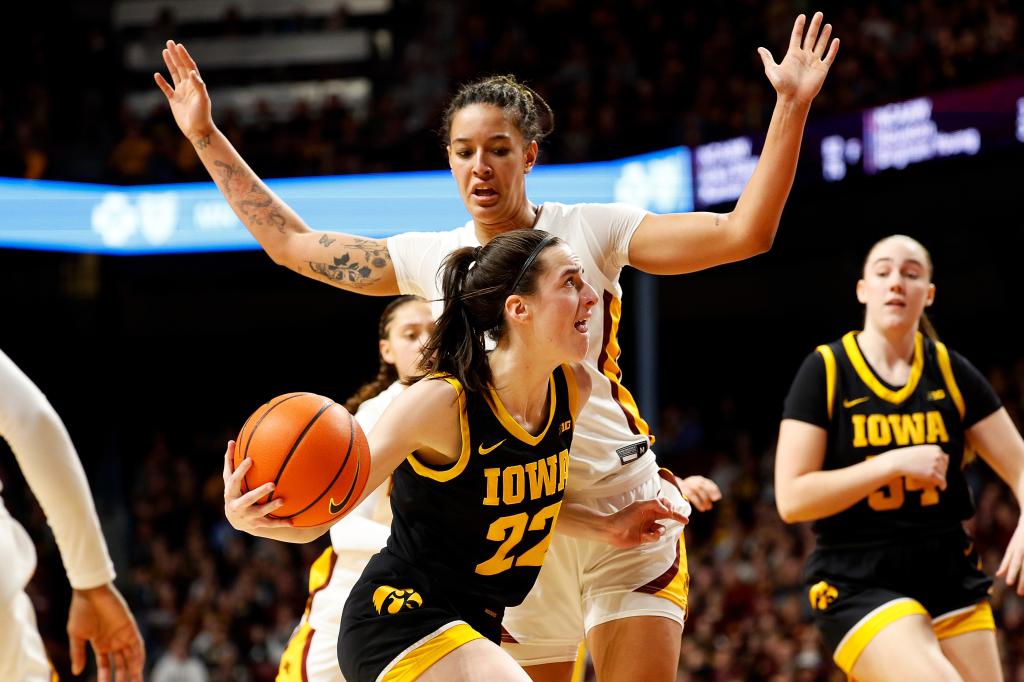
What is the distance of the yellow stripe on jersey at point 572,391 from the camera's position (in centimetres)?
312

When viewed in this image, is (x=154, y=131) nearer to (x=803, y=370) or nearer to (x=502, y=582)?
(x=803, y=370)

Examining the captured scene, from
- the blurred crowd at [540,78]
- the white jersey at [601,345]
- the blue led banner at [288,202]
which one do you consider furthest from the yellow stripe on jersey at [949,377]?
the blue led banner at [288,202]

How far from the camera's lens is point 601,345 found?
3299 mm

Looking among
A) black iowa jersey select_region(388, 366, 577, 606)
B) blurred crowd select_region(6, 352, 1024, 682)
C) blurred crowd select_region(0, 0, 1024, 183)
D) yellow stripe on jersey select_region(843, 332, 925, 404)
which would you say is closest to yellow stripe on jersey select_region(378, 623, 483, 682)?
black iowa jersey select_region(388, 366, 577, 606)

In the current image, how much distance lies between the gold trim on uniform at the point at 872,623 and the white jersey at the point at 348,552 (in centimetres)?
145

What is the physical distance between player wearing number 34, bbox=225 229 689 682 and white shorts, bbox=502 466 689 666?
0.15 metres

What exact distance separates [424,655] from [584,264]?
1.05 m

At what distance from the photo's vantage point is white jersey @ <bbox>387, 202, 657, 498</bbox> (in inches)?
127

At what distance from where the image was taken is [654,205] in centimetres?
1146

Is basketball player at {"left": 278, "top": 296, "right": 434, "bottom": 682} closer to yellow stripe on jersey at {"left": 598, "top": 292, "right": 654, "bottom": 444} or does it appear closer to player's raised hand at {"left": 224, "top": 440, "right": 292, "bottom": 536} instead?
yellow stripe on jersey at {"left": 598, "top": 292, "right": 654, "bottom": 444}

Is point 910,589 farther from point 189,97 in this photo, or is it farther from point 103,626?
point 189,97

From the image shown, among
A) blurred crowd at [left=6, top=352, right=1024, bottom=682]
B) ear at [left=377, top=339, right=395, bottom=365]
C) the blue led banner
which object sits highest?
the blue led banner

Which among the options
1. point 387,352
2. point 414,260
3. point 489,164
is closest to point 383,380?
point 387,352

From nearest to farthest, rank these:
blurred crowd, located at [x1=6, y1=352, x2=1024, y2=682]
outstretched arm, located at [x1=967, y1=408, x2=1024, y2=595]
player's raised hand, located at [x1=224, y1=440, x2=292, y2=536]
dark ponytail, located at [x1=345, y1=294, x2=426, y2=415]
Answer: player's raised hand, located at [x1=224, y1=440, x2=292, y2=536]
outstretched arm, located at [x1=967, y1=408, x2=1024, y2=595]
dark ponytail, located at [x1=345, y1=294, x2=426, y2=415]
blurred crowd, located at [x1=6, y1=352, x2=1024, y2=682]
